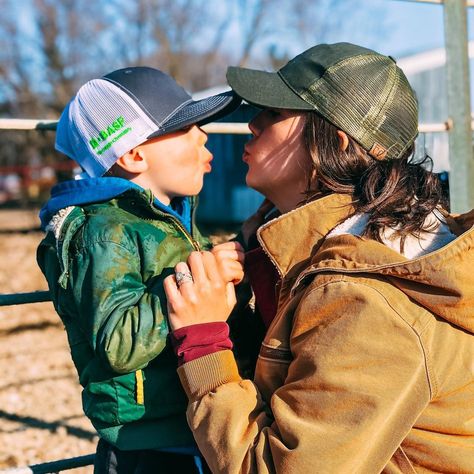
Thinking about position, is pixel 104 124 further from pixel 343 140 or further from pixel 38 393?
pixel 38 393

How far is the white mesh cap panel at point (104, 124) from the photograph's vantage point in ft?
5.76

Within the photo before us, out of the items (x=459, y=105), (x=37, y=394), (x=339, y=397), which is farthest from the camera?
(x=37, y=394)

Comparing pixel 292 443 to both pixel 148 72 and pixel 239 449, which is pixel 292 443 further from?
pixel 148 72

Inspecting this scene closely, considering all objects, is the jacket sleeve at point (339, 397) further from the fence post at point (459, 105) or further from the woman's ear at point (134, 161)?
the fence post at point (459, 105)

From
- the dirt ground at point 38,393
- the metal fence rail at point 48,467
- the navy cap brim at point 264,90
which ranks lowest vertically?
the dirt ground at point 38,393

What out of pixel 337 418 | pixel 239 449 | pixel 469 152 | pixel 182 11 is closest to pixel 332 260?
pixel 337 418

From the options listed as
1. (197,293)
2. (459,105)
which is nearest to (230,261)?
(197,293)

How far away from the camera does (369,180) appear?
154 cm

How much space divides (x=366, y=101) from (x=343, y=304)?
0.52m

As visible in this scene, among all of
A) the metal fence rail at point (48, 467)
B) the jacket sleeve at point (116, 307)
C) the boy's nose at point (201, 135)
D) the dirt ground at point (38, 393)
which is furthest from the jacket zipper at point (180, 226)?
the dirt ground at point (38, 393)

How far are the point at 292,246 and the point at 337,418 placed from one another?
38 cm

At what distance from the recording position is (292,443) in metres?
1.28

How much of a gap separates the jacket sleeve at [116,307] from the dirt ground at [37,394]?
2407 millimetres

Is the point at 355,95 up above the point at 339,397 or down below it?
above
